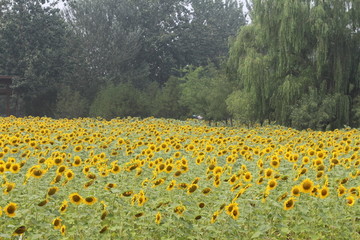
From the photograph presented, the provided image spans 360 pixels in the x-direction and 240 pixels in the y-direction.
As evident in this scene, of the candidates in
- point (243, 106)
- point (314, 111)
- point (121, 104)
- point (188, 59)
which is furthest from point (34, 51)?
point (314, 111)

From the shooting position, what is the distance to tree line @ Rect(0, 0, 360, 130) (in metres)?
18.4

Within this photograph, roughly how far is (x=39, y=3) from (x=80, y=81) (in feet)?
20.5

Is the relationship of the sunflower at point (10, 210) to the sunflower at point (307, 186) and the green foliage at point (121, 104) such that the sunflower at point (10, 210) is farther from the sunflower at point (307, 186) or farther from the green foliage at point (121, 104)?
the green foliage at point (121, 104)

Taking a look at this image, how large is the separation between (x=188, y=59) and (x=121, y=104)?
19.0 metres

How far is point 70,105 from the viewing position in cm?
3053

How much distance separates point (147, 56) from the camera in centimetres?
4362

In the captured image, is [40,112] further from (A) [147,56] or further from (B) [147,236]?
(B) [147,236]

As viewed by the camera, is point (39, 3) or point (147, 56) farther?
point (147, 56)

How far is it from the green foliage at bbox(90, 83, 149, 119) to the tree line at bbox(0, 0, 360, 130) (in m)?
0.07

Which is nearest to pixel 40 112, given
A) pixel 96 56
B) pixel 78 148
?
pixel 96 56

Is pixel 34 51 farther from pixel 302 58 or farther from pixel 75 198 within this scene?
pixel 75 198

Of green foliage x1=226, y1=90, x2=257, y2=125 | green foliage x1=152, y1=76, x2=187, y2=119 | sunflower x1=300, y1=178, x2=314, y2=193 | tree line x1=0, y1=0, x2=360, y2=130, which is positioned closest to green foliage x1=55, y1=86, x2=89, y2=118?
tree line x1=0, y1=0, x2=360, y2=130

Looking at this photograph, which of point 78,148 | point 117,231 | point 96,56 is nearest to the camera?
point 117,231

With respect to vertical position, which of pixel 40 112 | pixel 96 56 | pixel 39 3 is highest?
pixel 39 3
